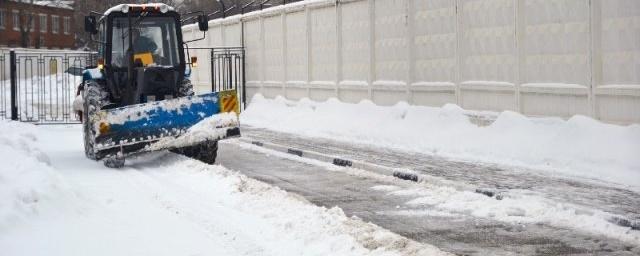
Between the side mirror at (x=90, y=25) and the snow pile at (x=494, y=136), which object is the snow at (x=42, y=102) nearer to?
the snow pile at (x=494, y=136)

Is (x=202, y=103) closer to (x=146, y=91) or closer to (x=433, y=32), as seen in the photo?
(x=146, y=91)

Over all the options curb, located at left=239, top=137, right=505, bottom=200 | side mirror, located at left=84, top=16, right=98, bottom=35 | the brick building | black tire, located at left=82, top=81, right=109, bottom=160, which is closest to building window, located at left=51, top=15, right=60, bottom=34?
the brick building

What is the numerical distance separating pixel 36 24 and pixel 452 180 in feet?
232

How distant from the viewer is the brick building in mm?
71688

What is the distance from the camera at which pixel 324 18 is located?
22828 millimetres

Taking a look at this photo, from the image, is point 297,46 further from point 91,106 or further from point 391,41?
point 91,106

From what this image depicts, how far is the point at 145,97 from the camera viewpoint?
50.2ft

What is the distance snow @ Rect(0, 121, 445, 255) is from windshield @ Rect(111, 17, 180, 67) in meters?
4.22

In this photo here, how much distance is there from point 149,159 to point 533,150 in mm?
6166

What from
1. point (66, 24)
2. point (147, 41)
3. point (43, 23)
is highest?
point (66, 24)

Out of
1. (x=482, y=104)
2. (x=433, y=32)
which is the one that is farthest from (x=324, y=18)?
(x=482, y=104)

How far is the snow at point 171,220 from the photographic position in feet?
23.0

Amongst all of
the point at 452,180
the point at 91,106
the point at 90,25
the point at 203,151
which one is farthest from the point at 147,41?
the point at 452,180

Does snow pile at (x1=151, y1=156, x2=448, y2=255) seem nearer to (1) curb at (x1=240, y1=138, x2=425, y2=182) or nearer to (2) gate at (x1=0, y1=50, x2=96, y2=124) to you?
(1) curb at (x1=240, y1=138, x2=425, y2=182)
